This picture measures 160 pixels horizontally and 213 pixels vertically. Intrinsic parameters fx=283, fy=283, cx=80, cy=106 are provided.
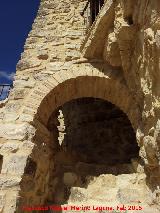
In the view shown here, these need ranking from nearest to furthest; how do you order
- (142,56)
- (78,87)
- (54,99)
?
(142,56)
(54,99)
(78,87)

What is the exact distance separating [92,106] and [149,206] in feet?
11.3

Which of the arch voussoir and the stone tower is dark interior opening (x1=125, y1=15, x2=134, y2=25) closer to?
the stone tower

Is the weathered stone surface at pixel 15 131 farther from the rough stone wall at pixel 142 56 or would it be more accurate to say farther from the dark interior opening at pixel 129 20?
the dark interior opening at pixel 129 20

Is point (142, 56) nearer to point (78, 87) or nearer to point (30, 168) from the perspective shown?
point (78, 87)

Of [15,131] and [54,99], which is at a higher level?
[54,99]

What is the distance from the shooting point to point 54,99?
430 cm

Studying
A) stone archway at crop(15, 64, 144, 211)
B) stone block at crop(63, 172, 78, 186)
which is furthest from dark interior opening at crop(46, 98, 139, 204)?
stone archway at crop(15, 64, 144, 211)

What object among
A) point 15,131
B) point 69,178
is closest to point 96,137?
point 69,178

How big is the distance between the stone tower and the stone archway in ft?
0.05

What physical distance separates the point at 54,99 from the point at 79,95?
476 millimetres

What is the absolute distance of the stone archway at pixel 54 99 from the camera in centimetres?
384

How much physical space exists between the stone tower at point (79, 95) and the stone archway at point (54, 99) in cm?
1

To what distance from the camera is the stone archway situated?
3840mm

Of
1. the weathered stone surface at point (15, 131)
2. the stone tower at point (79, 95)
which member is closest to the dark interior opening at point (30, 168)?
the stone tower at point (79, 95)
